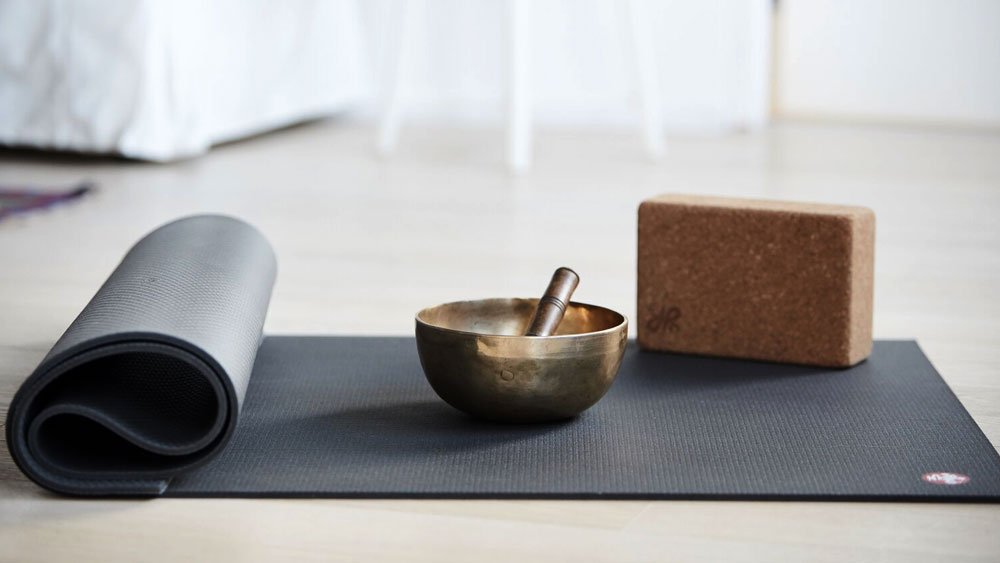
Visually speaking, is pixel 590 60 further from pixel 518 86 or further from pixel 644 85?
pixel 518 86

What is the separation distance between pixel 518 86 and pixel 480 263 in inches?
41.0

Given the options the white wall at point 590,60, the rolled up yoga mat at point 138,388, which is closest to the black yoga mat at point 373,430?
the rolled up yoga mat at point 138,388

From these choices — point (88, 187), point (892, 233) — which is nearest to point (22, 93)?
point (88, 187)

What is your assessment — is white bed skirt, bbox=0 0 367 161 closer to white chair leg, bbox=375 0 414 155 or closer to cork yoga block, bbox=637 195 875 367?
white chair leg, bbox=375 0 414 155

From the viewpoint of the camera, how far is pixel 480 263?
5.91 ft

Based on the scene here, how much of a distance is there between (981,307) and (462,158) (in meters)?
1.85

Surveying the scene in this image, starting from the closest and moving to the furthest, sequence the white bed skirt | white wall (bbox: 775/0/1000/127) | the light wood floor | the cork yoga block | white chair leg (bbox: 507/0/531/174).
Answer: the light wood floor < the cork yoga block < white chair leg (bbox: 507/0/531/174) < the white bed skirt < white wall (bbox: 775/0/1000/127)

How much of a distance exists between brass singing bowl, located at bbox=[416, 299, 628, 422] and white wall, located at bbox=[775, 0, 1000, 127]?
9.95 feet

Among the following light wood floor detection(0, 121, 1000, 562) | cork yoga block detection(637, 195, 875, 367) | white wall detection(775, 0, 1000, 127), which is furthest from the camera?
white wall detection(775, 0, 1000, 127)

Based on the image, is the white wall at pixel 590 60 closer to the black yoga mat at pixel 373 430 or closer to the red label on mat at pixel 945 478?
the black yoga mat at pixel 373 430

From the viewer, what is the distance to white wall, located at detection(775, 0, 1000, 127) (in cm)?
361

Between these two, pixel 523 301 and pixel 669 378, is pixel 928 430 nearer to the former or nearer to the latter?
pixel 669 378

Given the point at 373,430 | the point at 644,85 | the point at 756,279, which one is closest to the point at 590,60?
the point at 644,85

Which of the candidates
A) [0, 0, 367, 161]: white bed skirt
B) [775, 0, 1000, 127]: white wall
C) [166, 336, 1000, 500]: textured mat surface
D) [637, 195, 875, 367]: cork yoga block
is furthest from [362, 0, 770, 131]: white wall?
[166, 336, 1000, 500]: textured mat surface
